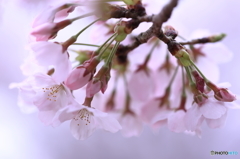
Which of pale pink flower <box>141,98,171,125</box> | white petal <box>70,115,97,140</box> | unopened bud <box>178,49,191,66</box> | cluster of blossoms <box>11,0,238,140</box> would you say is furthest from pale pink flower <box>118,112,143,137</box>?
→ unopened bud <box>178,49,191,66</box>

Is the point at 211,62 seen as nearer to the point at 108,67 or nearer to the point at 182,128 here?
the point at 182,128

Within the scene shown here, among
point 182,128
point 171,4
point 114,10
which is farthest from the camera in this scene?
point 182,128

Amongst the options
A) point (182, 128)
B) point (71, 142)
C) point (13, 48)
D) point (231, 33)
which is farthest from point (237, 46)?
point (182, 128)

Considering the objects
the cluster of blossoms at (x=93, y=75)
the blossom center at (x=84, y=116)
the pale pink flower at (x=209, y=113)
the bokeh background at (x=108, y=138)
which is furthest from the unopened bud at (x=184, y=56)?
the bokeh background at (x=108, y=138)

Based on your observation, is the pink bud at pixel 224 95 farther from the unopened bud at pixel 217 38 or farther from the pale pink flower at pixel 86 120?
the pale pink flower at pixel 86 120

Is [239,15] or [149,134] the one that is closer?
[149,134]

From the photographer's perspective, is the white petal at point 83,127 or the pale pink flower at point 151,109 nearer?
the white petal at point 83,127
